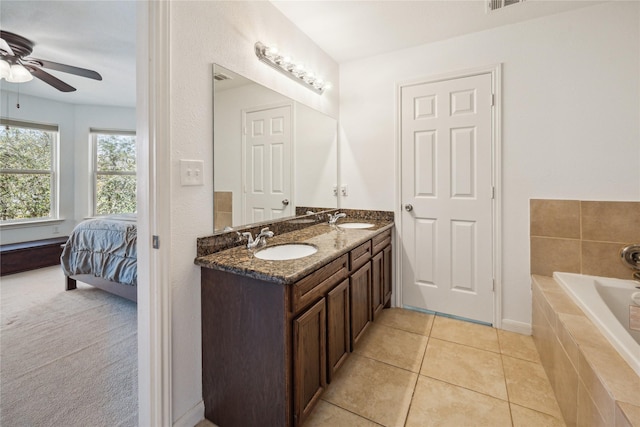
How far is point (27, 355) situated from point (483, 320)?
3.35m

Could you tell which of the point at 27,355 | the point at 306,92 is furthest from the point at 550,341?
the point at 27,355

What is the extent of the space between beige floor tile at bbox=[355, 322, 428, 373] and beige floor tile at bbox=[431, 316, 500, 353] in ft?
0.63

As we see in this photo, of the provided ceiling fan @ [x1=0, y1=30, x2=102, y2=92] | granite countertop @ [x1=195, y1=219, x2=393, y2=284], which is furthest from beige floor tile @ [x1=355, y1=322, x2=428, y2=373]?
ceiling fan @ [x1=0, y1=30, x2=102, y2=92]

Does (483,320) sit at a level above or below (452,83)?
below

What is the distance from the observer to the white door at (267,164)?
185cm

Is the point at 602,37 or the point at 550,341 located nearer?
the point at 550,341

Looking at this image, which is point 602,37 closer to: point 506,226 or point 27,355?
point 506,226

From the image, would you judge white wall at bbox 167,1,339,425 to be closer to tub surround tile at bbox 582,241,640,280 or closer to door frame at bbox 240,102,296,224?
door frame at bbox 240,102,296,224

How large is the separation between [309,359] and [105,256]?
2489mm

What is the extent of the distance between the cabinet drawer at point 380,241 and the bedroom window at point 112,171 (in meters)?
4.62

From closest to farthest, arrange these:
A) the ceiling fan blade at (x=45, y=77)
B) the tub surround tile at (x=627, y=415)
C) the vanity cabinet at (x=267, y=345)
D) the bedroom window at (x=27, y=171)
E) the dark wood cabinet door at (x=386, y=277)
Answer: the tub surround tile at (x=627, y=415)
the vanity cabinet at (x=267, y=345)
the dark wood cabinet door at (x=386, y=277)
the ceiling fan blade at (x=45, y=77)
the bedroom window at (x=27, y=171)

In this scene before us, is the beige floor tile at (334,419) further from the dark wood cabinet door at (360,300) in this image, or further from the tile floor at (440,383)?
the dark wood cabinet door at (360,300)

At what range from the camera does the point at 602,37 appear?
195 cm

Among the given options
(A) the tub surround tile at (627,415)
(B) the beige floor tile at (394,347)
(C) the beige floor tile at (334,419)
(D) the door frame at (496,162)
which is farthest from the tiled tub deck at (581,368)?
(C) the beige floor tile at (334,419)
